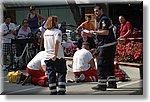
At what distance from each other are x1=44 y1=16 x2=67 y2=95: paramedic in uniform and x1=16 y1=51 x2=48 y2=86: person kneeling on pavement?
40 centimetres

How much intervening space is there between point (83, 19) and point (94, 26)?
0.22m

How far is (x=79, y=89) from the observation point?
23.2 feet

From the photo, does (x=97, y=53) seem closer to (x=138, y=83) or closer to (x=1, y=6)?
(x=138, y=83)

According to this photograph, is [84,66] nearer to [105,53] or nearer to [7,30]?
[105,53]

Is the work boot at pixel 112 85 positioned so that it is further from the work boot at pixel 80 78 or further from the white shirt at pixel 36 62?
the white shirt at pixel 36 62

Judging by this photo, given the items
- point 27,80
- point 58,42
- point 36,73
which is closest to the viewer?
point 58,42

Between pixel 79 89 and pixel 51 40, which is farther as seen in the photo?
pixel 79 89

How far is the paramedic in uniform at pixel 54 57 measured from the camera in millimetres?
6828

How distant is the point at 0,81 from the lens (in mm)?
7156

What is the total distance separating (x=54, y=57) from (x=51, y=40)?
10.8 inches

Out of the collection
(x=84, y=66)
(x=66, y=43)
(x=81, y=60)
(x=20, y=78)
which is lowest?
(x=20, y=78)

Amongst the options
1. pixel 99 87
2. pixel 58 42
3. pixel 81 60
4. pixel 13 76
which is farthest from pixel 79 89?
pixel 13 76

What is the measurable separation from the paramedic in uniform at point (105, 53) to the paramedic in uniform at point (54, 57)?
556mm

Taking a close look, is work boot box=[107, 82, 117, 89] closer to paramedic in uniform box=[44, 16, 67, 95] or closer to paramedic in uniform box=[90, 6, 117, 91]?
paramedic in uniform box=[90, 6, 117, 91]
